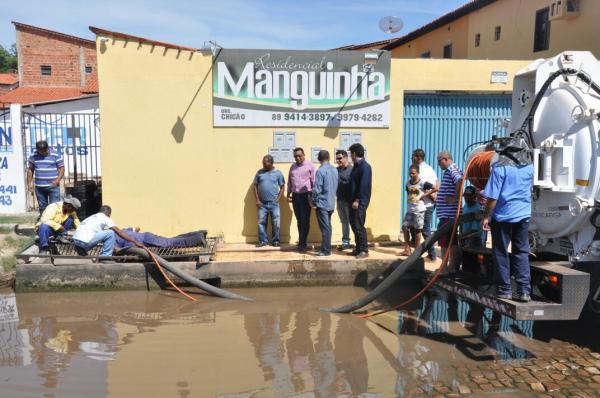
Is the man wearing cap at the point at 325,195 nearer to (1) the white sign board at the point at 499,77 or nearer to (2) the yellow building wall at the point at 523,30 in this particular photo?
(1) the white sign board at the point at 499,77

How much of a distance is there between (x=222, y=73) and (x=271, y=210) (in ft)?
8.06

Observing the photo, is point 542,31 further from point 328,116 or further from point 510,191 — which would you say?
point 510,191

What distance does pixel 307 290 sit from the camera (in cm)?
764

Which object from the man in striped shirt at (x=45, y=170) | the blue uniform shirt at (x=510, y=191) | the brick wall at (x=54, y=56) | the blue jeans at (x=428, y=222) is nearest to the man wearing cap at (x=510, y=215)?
the blue uniform shirt at (x=510, y=191)

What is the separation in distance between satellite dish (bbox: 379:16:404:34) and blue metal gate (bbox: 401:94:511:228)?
11.9 ft

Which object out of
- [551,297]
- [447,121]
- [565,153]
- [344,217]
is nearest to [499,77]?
[447,121]

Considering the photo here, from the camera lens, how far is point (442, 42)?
21.7 metres

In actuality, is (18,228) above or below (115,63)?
below

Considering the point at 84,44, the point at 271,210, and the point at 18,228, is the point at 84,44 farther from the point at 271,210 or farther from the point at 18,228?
the point at 271,210

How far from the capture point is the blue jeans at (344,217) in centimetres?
858

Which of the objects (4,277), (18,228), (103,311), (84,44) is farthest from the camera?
(84,44)

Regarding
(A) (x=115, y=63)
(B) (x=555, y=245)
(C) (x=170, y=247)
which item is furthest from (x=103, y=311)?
(B) (x=555, y=245)

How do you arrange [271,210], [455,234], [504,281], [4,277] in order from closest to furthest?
[504,281], [455,234], [4,277], [271,210]

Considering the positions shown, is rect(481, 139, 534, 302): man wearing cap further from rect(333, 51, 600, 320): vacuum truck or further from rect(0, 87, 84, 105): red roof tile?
rect(0, 87, 84, 105): red roof tile
